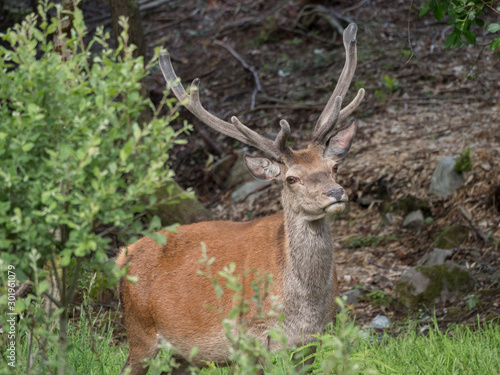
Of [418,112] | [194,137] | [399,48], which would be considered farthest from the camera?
[399,48]

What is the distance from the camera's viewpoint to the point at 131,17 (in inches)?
399

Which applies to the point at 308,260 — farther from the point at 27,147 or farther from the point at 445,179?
the point at 445,179

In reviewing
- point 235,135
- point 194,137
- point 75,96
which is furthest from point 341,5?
point 75,96

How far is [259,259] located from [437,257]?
136 inches

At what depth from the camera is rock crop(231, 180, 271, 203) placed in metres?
10.8

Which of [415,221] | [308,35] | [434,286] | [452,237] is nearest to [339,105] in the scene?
[434,286]

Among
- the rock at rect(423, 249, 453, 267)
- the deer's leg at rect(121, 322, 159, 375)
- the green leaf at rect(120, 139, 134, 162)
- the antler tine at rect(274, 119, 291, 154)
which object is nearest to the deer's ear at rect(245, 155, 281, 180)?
the antler tine at rect(274, 119, 291, 154)

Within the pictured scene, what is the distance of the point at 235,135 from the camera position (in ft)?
17.9

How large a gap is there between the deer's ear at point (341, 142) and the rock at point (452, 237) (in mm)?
3249

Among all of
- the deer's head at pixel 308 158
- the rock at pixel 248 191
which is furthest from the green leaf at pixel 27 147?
the rock at pixel 248 191

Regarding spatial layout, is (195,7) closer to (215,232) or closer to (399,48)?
(399,48)

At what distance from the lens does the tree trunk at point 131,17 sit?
32.0 feet

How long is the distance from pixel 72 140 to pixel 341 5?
13.0 metres

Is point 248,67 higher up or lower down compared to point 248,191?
higher up
